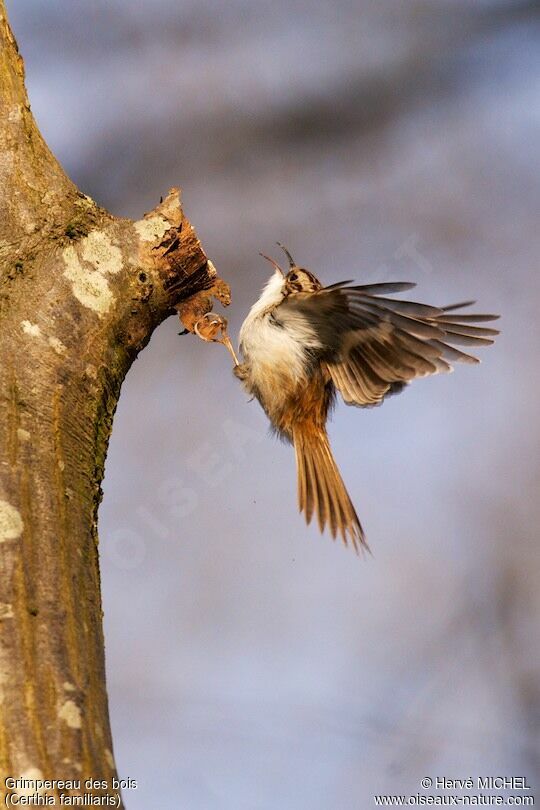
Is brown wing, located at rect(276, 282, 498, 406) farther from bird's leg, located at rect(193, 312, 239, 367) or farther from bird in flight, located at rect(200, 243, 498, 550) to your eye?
bird's leg, located at rect(193, 312, 239, 367)

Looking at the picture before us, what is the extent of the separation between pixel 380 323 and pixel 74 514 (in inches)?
65.6

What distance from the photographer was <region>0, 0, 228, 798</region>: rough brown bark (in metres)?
1.39

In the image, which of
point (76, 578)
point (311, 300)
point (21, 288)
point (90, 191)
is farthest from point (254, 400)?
point (76, 578)

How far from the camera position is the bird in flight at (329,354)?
309 centimetres

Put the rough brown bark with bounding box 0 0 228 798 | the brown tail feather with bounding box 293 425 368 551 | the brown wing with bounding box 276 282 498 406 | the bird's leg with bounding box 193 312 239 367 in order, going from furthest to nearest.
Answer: the brown tail feather with bounding box 293 425 368 551 → the brown wing with bounding box 276 282 498 406 → the bird's leg with bounding box 193 312 239 367 → the rough brown bark with bounding box 0 0 228 798

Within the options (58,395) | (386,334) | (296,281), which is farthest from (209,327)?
(58,395)

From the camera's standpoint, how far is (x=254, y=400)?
12.4ft

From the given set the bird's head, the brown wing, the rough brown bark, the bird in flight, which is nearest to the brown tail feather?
the bird in flight

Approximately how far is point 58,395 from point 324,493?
178 cm

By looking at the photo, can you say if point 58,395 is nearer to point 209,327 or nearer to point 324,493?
point 209,327

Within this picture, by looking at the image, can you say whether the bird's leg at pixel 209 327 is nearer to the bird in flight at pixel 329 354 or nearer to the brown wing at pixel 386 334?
the bird in flight at pixel 329 354

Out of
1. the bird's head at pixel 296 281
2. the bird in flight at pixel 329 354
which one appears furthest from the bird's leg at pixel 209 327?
the bird's head at pixel 296 281

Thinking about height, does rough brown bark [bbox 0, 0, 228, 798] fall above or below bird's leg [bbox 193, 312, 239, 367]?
below

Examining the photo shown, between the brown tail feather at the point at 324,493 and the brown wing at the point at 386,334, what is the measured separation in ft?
1.16
